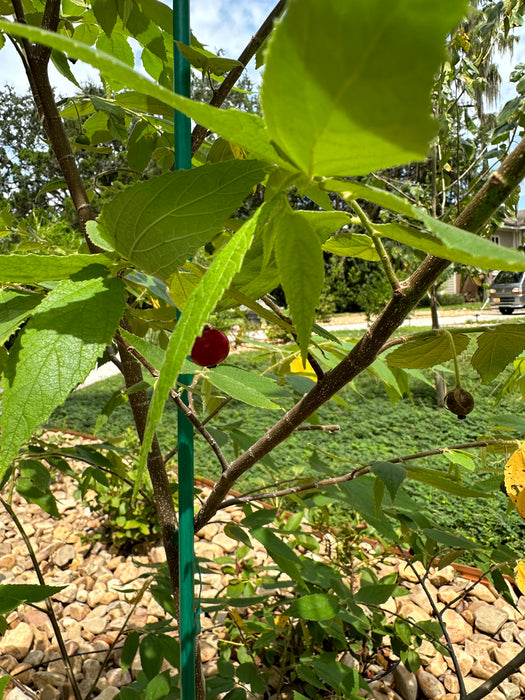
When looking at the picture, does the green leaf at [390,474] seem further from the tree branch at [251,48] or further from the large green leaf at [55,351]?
the tree branch at [251,48]

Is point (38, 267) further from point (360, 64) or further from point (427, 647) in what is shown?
point (427, 647)

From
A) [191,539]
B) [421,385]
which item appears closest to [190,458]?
[191,539]

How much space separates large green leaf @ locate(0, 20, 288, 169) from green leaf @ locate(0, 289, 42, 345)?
189mm

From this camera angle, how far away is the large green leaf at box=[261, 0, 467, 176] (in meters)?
0.13

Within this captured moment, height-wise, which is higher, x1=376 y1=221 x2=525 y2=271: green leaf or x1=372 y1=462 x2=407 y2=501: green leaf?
x1=376 y1=221 x2=525 y2=271: green leaf

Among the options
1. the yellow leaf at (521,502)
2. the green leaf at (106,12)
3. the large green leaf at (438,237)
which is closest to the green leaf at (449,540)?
the yellow leaf at (521,502)

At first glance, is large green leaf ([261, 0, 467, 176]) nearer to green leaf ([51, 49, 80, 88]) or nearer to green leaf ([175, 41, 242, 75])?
green leaf ([175, 41, 242, 75])

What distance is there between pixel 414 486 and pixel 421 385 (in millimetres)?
2964

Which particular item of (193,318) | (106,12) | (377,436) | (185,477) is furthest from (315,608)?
(377,436)

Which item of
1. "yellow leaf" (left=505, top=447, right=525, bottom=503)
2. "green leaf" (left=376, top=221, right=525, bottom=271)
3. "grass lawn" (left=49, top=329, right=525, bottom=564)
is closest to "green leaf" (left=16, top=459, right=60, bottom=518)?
"yellow leaf" (left=505, top=447, right=525, bottom=503)

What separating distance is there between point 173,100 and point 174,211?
0.30 ft

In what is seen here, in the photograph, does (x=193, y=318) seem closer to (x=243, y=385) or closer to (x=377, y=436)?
(x=243, y=385)

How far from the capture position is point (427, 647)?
5.00 feet

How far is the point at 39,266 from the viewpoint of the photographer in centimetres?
31
